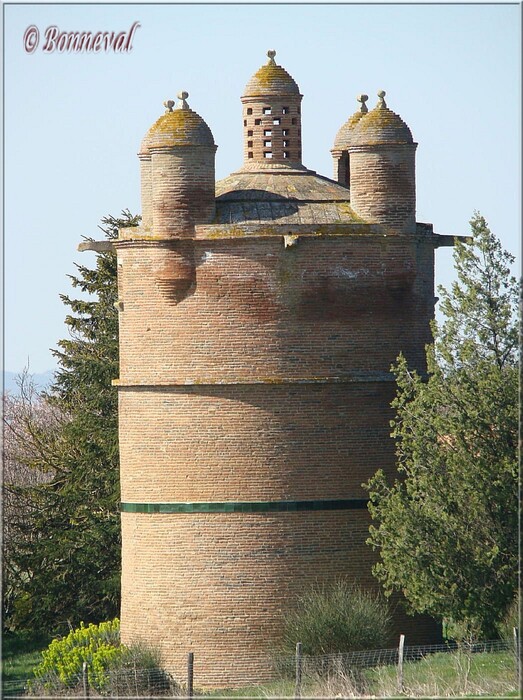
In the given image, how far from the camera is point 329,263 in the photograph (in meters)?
29.6

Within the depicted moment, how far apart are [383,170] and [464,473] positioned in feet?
19.1

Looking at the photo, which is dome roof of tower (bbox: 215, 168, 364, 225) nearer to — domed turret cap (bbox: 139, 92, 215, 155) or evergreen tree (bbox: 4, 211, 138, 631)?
domed turret cap (bbox: 139, 92, 215, 155)

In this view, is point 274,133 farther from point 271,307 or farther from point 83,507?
point 83,507

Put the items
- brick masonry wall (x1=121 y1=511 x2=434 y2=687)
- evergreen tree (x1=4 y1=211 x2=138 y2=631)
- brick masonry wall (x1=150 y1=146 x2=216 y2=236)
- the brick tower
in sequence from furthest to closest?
evergreen tree (x1=4 y1=211 x2=138 y2=631)
brick masonry wall (x1=150 y1=146 x2=216 y2=236)
the brick tower
brick masonry wall (x1=121 y1=511 x2=434 y2=687)

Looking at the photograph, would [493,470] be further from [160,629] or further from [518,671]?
[160,629]

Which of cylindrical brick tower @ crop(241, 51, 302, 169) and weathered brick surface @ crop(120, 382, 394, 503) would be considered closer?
weathered brick surface @ crop(120, 382, 394, 503)

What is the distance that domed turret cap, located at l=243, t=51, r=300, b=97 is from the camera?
31.6 metres

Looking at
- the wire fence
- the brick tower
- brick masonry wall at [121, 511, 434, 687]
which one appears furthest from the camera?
the brick tower

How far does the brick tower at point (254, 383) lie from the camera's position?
2939cm

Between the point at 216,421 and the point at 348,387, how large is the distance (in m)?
2.42

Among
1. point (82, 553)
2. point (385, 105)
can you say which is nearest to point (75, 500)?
point (82, 553)

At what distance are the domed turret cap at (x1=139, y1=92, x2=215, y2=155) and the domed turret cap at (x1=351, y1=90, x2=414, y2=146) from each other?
2.66 meters

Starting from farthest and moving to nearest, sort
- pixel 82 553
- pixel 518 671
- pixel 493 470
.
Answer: pixel 82 553 → pixel 493 470 → pixel 518 671

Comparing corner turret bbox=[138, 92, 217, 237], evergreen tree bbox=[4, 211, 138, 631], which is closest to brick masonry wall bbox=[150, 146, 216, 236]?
corner turret bbox=[138, 92, 217, 237]
